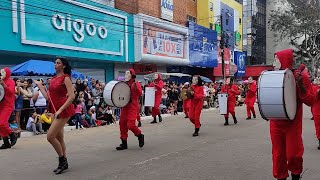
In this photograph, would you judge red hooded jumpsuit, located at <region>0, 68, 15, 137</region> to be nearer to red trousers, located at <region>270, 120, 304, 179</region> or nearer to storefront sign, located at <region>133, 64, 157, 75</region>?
red trousers, located at <region>270, 120, 304, 179</region>

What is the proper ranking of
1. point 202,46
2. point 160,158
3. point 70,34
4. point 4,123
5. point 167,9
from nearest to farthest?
point 160,158 < point 4,123 < point 70,34 < point 167,9 < point 202,46

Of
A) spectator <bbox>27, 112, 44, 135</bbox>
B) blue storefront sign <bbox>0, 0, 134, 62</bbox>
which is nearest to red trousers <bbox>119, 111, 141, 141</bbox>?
spectator <bbox>27, 112, 44, 135</bbox>

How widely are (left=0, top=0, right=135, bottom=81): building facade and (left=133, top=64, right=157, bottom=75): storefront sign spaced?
2.15 m

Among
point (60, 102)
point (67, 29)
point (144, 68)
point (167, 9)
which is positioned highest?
point (167, 9)

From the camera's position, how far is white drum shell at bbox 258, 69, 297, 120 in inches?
200

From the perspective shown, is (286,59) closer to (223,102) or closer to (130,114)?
(130,114)

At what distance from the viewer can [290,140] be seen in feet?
17.5

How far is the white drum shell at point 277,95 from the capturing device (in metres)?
5.08

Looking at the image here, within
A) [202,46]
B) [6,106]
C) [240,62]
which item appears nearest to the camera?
[6,106]

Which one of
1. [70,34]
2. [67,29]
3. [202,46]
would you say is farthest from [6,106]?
[202,46]

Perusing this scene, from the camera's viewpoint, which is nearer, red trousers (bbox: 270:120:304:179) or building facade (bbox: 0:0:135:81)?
red trousers (bbox: 270:120:304:179)

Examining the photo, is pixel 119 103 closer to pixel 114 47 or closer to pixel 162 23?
pixel 114 47

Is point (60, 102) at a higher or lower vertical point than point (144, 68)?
lower

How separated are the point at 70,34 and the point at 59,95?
12.9 m
